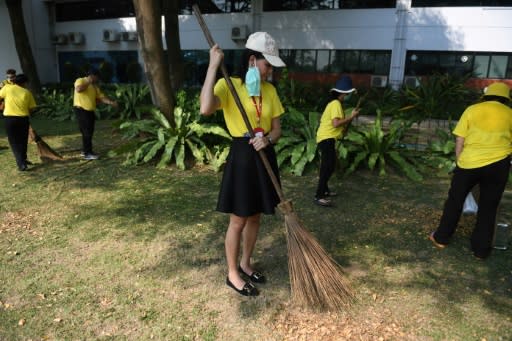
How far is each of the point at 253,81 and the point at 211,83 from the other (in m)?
0.34

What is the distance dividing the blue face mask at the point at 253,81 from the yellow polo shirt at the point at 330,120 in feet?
7.60

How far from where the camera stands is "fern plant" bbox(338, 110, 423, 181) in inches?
267

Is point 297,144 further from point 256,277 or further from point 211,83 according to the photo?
point 211,83

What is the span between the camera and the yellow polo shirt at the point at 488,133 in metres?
3.78

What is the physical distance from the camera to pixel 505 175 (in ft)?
12.6

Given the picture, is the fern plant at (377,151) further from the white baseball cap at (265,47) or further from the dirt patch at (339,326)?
the white baseball cap at (265,47)

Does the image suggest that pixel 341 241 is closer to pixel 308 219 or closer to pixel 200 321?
pixel 308 219

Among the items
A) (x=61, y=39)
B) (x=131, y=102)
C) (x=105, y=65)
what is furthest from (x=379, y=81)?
(x=61, y=39)

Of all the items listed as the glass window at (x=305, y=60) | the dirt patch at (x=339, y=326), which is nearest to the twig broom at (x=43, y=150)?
the dirt patch at (x=339, y=326)

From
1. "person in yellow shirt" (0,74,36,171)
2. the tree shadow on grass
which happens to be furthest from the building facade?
"person in yellow shirt" (0,74,36,171)

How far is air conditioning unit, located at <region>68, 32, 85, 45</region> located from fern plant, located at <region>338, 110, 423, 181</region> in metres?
24.7

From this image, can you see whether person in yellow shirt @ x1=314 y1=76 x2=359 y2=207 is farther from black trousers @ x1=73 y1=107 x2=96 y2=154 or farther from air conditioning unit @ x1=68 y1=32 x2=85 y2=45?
air conditioning unit @ x1=68 y1=32 x2=85 y2=45

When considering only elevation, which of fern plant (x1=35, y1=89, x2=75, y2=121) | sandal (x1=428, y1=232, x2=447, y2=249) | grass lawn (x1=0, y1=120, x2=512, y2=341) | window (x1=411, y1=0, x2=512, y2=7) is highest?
window (x1=411, y1=0, x2=512, y2=7)

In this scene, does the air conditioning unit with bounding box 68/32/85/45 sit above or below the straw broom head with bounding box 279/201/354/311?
above
